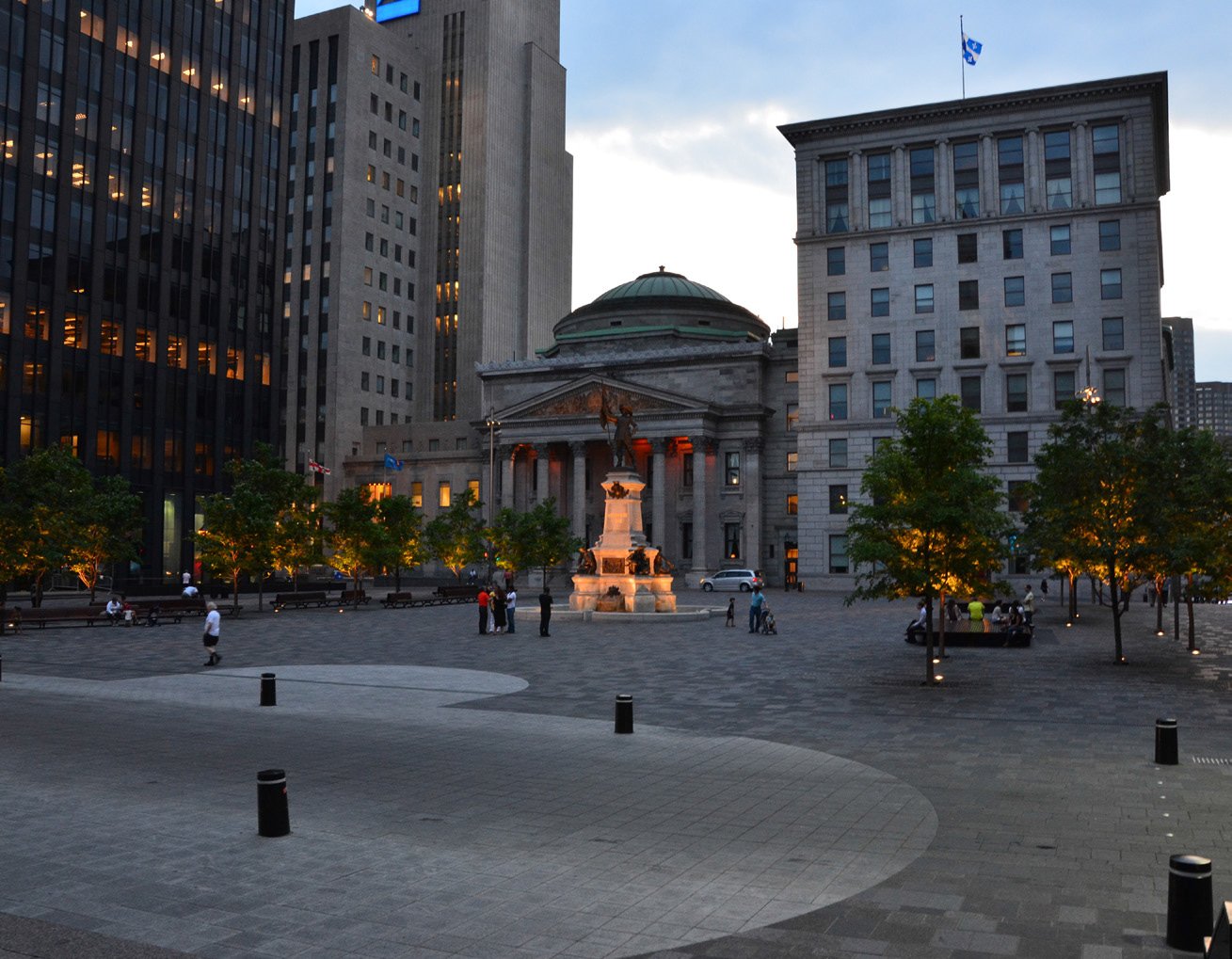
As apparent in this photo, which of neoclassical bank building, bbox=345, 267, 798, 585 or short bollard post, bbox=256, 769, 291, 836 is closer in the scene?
short bollard post, bbox=256, 769, 291, 836

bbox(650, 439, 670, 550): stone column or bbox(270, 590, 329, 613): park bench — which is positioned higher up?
bbox(650, 439, 670, 550): stone column

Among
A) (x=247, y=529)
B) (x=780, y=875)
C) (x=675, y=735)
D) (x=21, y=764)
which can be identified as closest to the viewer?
(x=780, y=875)

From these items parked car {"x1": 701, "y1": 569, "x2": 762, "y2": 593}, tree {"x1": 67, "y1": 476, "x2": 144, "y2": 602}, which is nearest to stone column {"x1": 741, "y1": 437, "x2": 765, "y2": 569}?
parked car {"x1": 701, "y1": 569, "x2": 762, "y2": 593}

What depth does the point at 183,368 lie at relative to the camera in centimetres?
8250

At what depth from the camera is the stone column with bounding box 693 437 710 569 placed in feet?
304

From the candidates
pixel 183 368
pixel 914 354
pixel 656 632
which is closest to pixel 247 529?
pixel 656 632

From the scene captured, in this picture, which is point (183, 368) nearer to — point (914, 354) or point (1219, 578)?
point (914, 354)

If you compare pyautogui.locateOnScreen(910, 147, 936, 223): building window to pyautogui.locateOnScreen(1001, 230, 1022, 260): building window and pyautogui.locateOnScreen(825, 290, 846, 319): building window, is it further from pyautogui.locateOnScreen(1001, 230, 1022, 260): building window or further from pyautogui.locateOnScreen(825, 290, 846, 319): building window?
pyautogui.locateOnScreen(825, 290, 846, 319): building window

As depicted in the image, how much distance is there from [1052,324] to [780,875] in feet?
254

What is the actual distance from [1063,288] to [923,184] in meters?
13.5

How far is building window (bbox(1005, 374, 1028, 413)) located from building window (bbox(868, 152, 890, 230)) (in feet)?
52.2

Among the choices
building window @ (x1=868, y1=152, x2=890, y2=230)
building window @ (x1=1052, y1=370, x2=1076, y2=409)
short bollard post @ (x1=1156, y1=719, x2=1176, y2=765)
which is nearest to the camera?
short bollard post @ (x1=1156, y1=719, x2=1176, y2=765)

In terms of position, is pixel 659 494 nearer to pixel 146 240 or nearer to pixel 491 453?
pixel 491 453

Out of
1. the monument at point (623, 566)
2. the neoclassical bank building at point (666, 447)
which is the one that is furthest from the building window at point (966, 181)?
the monument at point (623, 566)
